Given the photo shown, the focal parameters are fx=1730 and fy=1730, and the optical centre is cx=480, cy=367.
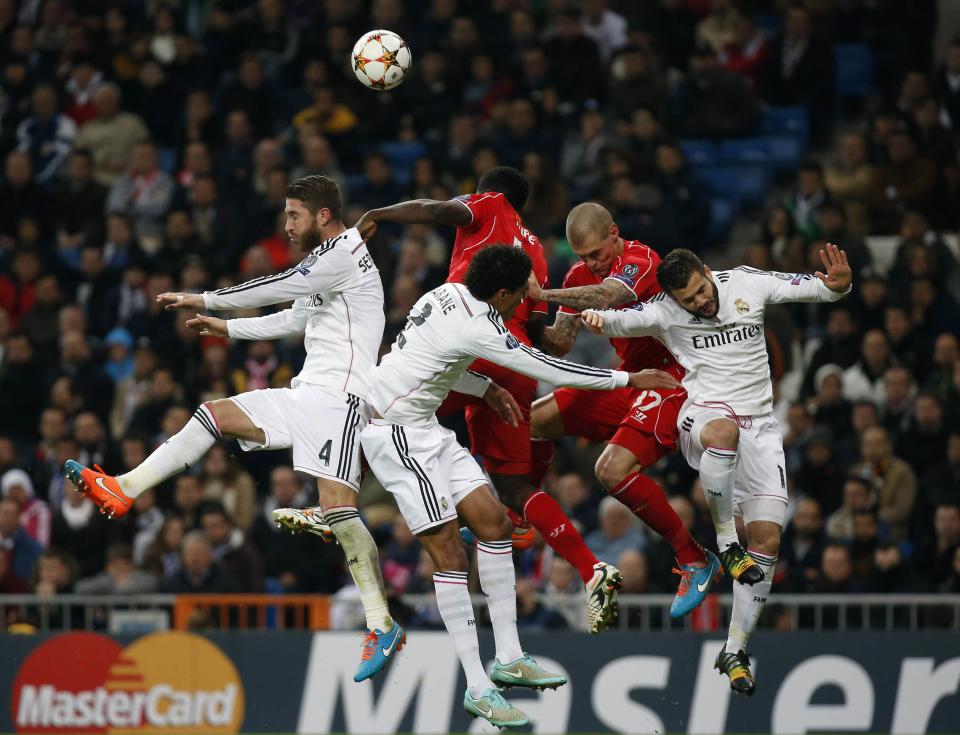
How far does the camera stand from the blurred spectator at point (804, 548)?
14.0m

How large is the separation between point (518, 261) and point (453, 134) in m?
8.93

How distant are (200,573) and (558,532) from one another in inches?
212

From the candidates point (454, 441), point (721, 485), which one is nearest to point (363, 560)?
point (454, 441)

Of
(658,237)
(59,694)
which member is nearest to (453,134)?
(658,237)

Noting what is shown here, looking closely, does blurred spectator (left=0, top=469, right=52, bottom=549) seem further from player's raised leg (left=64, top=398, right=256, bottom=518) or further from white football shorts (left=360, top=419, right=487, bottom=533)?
white football shorts (left=360, top=419, right=487, bottom=533)

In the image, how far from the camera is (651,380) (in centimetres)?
967

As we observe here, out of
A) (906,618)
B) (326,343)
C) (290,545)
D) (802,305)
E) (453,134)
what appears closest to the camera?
(326,343)

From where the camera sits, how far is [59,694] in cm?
1435

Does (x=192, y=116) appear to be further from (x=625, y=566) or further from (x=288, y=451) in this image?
(x=625, y=566)

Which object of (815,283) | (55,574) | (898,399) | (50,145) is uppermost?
(50,145)

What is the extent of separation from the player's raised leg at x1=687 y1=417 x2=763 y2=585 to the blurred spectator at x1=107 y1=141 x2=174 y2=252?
10.5m

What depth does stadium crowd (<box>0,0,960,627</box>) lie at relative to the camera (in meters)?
14.8

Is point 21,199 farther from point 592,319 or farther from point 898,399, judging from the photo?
point 592,319

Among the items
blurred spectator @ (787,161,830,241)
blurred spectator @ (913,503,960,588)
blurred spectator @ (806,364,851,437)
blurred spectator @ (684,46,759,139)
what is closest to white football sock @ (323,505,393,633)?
blurred spectator @ (913,503,960,588)
